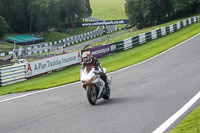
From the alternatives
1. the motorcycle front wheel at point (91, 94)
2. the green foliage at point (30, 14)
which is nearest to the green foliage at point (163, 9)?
the green foliage at point (30, 14)

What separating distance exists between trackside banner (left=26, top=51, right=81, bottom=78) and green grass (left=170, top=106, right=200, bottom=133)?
18.0 metres

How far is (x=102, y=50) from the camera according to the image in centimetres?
3219

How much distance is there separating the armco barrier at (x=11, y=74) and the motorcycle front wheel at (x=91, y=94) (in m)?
12.8

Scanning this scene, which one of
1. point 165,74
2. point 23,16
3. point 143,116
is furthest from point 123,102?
point 23,16

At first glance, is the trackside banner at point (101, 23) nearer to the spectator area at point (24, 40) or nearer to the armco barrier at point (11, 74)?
the spectator area at point (24, 40)

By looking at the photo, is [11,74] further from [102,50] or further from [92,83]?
[92,83]

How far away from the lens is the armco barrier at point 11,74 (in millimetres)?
22609

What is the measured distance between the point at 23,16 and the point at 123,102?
252 feet

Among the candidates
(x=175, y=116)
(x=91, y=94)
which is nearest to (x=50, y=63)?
(x=91, y=94)

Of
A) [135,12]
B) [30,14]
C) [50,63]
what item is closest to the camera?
[50,63]

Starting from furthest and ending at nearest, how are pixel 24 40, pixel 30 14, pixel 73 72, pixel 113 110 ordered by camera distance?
pixel 30 14, pixel 24 40, pixel 73 72, pixel 113 110

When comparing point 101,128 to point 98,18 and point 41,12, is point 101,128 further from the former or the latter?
point 98,18

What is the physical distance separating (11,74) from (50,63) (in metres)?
4.27

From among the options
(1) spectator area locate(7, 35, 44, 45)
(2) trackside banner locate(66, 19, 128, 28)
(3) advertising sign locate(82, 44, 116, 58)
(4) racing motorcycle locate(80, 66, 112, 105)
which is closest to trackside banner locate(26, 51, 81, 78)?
(3) advertising sign locate(82, 44, 116, 58)
